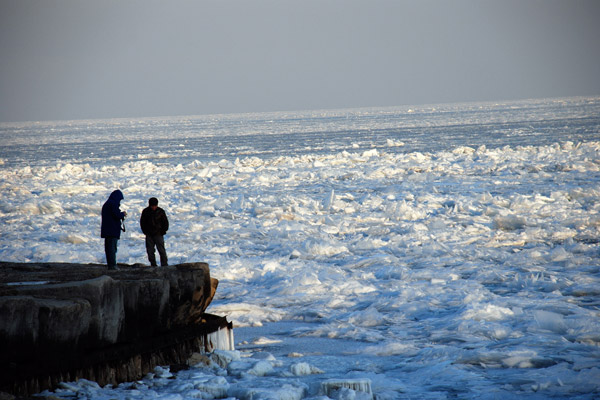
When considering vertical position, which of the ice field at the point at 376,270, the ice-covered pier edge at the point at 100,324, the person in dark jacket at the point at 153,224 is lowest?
the ice field at the point at 376,270

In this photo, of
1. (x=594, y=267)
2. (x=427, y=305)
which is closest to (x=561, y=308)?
(x=427, y=305)

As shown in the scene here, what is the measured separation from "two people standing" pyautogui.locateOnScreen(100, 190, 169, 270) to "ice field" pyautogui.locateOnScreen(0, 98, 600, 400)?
1.03 metres

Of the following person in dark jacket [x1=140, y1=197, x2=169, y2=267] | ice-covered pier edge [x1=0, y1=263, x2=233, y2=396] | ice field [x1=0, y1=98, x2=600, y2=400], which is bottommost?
ice field [x1=0, y1=98, x2=600, y2=400]

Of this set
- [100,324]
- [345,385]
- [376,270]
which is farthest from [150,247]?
[376,270]

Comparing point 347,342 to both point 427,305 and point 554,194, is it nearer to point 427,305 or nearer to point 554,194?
point 427,305

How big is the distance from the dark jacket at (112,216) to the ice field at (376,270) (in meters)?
1.42

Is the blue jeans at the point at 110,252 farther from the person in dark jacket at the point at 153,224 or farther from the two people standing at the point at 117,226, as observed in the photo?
the person in dark jacket at the point at 153,224

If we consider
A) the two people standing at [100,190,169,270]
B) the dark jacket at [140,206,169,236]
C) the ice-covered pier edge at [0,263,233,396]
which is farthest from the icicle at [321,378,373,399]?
the dark jacket at [140,206,169,236]

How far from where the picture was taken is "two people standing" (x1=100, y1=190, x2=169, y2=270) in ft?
22.1

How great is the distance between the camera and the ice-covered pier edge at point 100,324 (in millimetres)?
4402

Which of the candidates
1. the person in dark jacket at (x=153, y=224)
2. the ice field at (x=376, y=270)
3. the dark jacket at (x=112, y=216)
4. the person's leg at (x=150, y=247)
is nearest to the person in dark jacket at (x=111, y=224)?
the dark jacket at (x=112, y=216)

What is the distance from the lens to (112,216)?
6.81 metres

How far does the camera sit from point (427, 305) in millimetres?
7340

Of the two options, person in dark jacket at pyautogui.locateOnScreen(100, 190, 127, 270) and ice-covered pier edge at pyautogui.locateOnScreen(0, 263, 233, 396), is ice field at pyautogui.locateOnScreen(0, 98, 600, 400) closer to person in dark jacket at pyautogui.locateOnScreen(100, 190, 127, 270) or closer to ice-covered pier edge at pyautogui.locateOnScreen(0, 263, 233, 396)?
ice-covered pier edge at pyautogui.locateOnScreen(0, 263, 233, 396)
